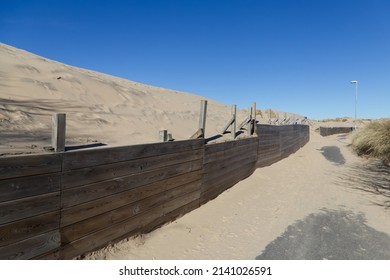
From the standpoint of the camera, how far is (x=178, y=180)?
19.9ft

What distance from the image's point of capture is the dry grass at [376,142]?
14.6m

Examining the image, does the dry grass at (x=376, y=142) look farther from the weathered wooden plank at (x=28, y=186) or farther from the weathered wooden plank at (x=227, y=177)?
the weathered wooden plank at (x=28, y=186)

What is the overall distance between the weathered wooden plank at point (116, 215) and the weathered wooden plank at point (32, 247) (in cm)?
15

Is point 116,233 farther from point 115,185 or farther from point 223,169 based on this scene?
point 223,169

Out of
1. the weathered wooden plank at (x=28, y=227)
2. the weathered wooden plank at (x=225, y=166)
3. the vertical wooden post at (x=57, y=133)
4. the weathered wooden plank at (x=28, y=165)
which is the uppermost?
the vertical wooden post at (x=57, y=133)

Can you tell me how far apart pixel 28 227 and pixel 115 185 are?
1.39 meters

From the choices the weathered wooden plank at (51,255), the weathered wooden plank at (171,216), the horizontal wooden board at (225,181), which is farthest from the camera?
the horizontal wooden board at (225,181)

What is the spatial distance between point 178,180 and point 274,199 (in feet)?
11.0

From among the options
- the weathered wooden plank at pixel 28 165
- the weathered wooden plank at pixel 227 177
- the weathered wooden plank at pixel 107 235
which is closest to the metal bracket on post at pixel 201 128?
the weathered wooden plank at pixel 227 177

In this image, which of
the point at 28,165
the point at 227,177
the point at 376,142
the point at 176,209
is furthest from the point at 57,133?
the point at 376,142

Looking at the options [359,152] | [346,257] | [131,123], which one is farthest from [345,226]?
[359,152]

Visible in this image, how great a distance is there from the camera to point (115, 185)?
440 cm

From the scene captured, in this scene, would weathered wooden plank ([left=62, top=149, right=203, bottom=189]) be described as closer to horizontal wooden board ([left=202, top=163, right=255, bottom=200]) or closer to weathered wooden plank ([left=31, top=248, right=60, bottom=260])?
weathered wooden plank ([left=31, top=248, right=60, bottom=260])

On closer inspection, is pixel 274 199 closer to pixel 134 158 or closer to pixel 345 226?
pixel 345 226
